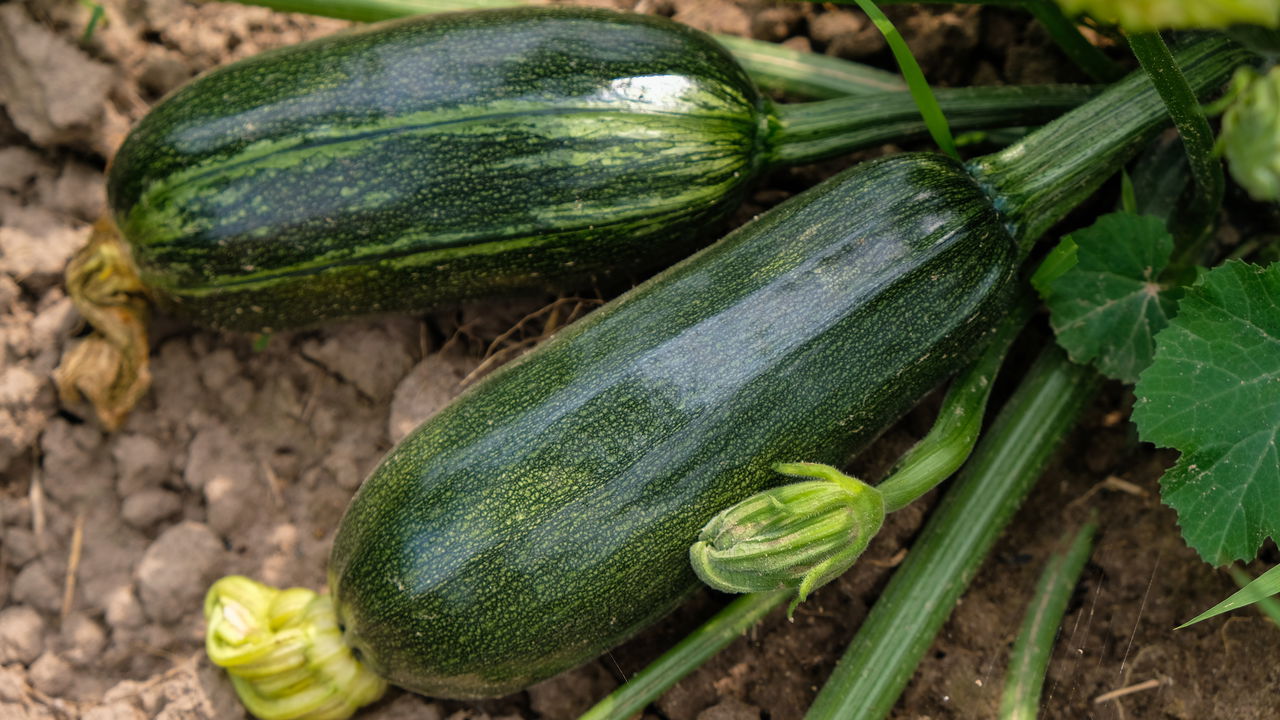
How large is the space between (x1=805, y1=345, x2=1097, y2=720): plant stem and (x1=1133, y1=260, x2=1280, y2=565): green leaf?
320 mm

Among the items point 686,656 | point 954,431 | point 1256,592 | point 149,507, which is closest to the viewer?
point 1256,592

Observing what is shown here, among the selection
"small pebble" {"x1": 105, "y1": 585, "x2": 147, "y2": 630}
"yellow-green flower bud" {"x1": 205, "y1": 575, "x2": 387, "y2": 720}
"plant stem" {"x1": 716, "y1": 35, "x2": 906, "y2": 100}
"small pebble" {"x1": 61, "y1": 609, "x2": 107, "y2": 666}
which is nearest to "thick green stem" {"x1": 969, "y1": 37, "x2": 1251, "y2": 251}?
"plant stem" {"x1": 716, "y1": 35, "x2": 906, "y2": 100}

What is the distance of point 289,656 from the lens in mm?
2158

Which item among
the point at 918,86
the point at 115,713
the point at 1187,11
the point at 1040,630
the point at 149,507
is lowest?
the point at 115,713

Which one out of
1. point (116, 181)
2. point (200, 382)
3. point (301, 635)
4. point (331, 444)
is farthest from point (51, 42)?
point (301, 635)

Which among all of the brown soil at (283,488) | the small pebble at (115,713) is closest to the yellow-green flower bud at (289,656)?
the brown soil at (283,488)

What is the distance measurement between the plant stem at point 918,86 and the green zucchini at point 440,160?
0.31 m

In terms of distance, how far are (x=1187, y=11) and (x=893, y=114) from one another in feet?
3.90

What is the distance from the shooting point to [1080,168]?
204 cm

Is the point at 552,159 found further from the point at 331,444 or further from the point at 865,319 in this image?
the point at 331,444

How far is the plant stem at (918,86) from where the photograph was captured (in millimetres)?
2004

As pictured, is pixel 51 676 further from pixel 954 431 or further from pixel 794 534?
pixel 954 431

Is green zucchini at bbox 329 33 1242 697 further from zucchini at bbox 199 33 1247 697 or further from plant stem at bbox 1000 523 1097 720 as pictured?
plant stem at bbox 1000 523 1097 720

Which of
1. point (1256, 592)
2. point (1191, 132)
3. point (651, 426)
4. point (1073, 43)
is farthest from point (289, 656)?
point (1073, 43)
